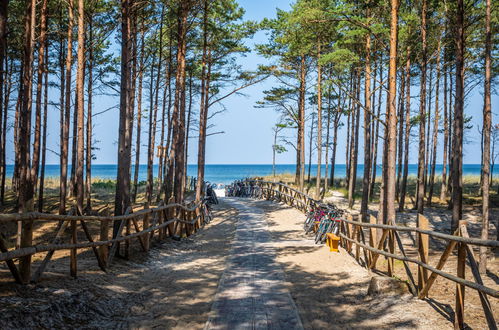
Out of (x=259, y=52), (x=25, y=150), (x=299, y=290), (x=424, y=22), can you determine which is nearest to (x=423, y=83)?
(x=424, y=22)

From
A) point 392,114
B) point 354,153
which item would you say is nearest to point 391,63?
point 392,114

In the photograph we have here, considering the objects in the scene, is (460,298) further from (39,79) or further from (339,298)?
(39,79)

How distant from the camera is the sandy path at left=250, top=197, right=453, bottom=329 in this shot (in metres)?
5.18

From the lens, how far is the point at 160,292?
6.57 metres

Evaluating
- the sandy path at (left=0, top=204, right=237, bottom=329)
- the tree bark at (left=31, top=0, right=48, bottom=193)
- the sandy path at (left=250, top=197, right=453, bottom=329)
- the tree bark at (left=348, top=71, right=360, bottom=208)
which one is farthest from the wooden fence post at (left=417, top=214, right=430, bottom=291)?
the tree bark at (left=348, top=71, right=360, bottom=208)

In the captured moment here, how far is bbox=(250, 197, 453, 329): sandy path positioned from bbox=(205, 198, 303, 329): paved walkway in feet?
0.77

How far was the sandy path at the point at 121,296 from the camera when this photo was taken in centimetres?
452

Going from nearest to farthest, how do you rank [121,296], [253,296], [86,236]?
1. [121,296]
2. [253,296]
3. [86,236]

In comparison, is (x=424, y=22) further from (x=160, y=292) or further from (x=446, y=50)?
(x=160, y=292)

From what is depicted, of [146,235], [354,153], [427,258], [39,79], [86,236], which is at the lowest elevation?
[146,235]

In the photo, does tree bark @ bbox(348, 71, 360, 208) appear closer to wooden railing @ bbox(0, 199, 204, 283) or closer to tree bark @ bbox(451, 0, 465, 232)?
tree bark @ bbox(451, 0, 465, 232)

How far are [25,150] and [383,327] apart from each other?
11406 millimetres

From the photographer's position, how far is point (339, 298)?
6523mm

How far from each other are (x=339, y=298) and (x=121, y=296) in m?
3.67
